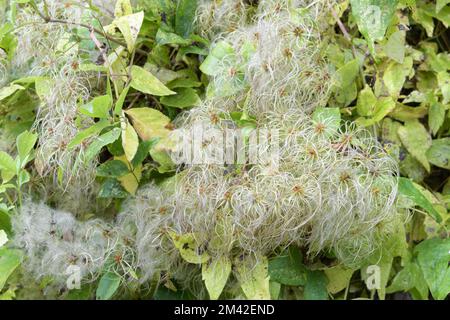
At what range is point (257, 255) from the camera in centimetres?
103

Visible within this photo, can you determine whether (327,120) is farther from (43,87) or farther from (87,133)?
(43,87)

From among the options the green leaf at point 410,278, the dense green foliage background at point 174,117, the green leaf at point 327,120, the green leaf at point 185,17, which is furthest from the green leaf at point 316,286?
the green leaf at point 185,17

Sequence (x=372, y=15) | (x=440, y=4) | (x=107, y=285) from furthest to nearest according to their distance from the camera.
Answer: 1. (x=440, y=4)
2. (x=107, y=285)
3. (x=372, y=15)

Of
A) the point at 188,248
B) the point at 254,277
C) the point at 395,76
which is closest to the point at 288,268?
the point at 254,277

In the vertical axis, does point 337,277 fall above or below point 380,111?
below

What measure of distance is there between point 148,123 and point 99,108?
105mm

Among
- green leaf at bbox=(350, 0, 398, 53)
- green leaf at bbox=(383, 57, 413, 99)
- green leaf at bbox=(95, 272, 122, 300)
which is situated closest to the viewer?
green leaf at bbox=(350, 0, 398, 53)

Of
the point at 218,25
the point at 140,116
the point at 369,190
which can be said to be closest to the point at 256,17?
the point at 218,25

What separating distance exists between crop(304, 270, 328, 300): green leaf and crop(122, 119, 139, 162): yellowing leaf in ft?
1.20

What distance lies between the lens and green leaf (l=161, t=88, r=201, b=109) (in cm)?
114

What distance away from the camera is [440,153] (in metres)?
1.18

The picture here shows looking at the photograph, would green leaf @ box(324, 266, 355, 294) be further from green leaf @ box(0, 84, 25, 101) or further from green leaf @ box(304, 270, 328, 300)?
green leaf @ box(0, 84, 25, 101)

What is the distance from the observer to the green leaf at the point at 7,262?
3.49 ft

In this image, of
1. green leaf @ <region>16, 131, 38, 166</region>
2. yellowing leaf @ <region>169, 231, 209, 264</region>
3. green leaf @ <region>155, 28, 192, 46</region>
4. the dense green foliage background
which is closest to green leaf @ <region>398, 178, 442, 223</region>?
the dense green foliage background
